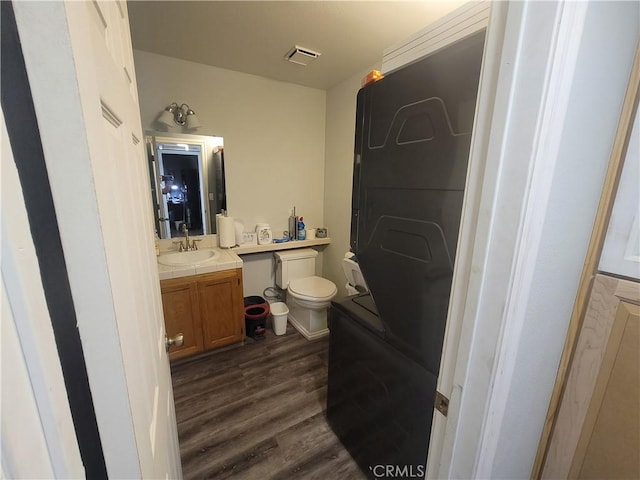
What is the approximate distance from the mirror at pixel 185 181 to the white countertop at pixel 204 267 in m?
0.39

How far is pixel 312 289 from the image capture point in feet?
7.93

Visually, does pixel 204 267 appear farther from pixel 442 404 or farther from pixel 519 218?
pixel 519 218

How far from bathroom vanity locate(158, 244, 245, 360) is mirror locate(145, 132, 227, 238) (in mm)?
278

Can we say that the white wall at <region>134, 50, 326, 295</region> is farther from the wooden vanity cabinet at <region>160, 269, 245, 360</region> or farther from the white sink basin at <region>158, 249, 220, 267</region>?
the wooden vanity cabinet at <region>160, 269, 245, 360</region>

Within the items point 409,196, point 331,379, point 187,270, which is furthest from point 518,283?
point 187,270

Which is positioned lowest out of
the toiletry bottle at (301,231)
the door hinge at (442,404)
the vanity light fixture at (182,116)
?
the door hinge at (442,404)

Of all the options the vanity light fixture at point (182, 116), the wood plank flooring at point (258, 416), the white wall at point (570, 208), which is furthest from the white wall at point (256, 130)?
the white wall at point (570, 208)

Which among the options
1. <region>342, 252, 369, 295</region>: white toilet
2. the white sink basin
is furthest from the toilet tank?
<region>342, 252, 369, 295</region>: white toilet

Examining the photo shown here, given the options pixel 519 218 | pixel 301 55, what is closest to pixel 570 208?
pixel 519 218

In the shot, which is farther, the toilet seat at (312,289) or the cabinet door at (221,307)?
the toilet seat at (312,289)

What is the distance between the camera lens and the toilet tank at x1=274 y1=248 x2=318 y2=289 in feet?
8.48

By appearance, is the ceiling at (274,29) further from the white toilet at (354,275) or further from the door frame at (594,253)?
the white toilet at (354,275)

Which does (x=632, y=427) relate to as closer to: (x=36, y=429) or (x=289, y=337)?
(x=36, y=429)

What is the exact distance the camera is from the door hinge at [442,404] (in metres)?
0.66
